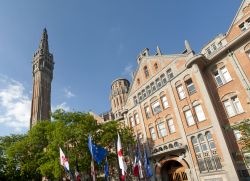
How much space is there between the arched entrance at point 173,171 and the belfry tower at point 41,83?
53372mm

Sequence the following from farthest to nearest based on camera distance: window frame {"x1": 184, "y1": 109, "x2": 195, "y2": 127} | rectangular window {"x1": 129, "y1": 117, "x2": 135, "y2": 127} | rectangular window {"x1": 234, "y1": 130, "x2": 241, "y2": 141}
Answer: rectangular window {"x1": 129, "y1": 117, "x2": 135, "y2": 127} → window frame {"x1": 184, "y1": 109, "x2": 195, "y2": 127} → rectangular window {"x1": 234, "y1": 130, "x2": 241, "y2": 141}

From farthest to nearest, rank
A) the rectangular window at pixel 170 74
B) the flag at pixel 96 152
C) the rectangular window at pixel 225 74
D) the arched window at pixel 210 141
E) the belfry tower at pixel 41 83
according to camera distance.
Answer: the belfry tower at pixel 41 83 → the rectangular window at pixel 170 74 → the rectangular window at pixel 225 74 → the arched window at pixel 210 141 → the flag at pixel 96 152

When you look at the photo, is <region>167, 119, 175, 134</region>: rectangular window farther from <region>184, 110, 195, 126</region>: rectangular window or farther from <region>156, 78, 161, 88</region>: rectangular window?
<region>156, 78, 161, 88</region>: rectangular window

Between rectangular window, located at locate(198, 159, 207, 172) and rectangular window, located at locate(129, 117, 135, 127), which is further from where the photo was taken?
rectangular window, located at locate(129, 117, 135, 127)

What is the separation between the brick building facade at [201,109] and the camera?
2055 cm

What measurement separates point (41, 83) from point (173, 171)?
64767 millimetres

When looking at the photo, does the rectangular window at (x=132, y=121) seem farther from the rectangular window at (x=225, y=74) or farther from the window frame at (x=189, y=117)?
the rectangular window at (x=225, y=74)

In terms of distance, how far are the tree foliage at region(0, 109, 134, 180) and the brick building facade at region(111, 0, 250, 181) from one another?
5213 millimetres

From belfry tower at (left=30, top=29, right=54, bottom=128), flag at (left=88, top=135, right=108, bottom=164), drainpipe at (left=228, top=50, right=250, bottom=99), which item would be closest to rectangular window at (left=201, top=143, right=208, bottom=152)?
drainpipe at (left=228, top=50, right=250, bottom=99)

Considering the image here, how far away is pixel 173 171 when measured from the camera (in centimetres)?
2686

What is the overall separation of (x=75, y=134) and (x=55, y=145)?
8.49 feet

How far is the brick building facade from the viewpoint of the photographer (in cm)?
2055

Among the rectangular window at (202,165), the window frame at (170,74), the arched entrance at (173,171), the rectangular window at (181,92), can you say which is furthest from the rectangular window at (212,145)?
the window frame at (170,74)

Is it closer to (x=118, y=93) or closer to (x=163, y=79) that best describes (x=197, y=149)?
(x=163, y=79)
